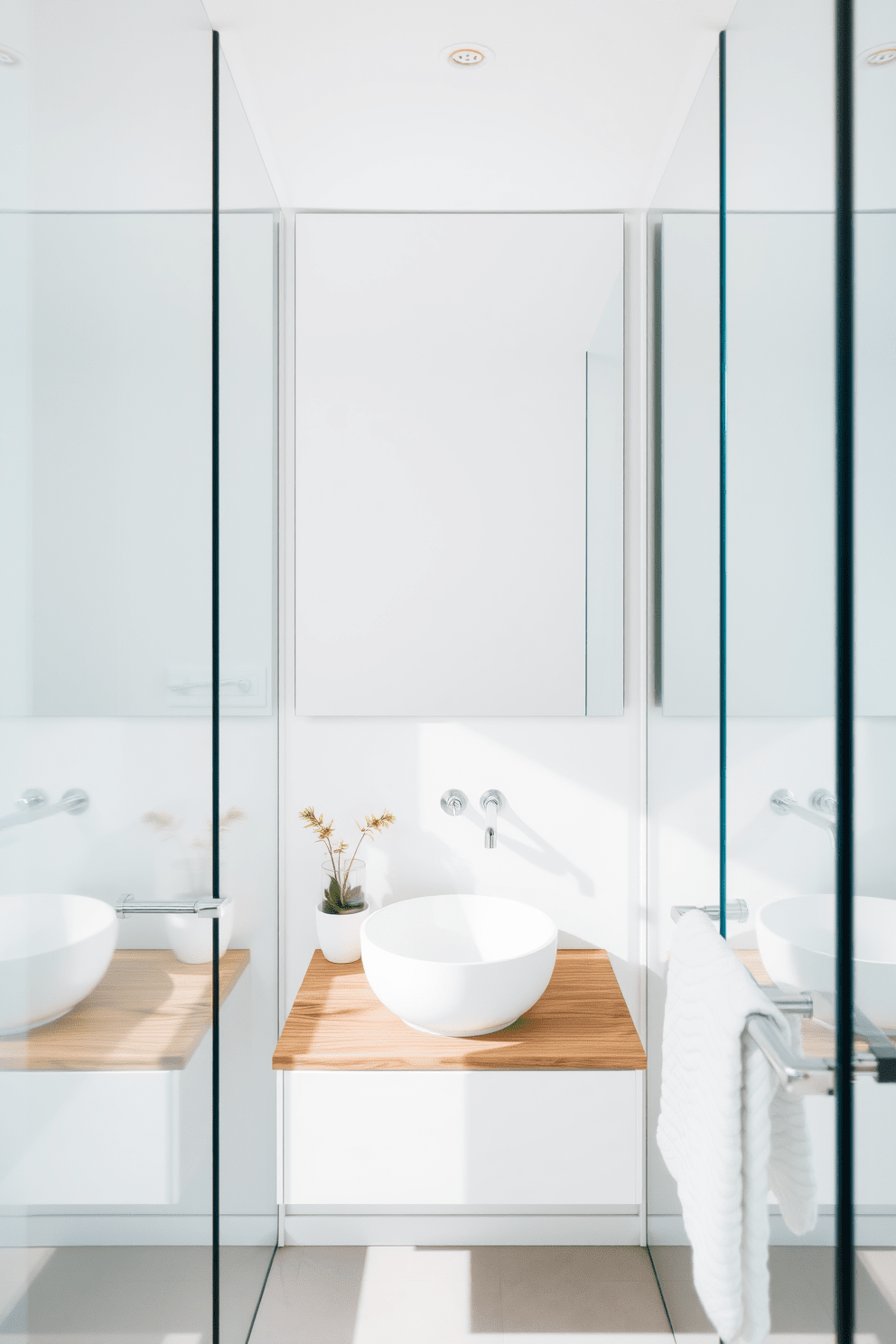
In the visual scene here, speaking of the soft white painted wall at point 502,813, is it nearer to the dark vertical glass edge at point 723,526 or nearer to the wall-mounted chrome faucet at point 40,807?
the dark vertical glass edge at point 723,526

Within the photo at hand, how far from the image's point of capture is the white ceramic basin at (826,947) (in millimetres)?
838

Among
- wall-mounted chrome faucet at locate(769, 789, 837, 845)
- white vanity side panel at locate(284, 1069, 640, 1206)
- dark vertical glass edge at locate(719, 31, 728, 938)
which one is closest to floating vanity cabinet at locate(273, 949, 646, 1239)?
white vanity side panel at locate(284, 1069, 640, 1206)

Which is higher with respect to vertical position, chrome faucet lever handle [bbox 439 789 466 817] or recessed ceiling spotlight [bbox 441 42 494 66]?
recessed ceiling spotlight [bbox 441 42 494 66]

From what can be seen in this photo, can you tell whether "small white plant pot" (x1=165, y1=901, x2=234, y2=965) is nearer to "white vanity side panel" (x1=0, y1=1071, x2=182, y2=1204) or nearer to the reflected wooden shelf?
"white vanity side panel" (x1=0, y1=1071, x2=182, y2=1204)

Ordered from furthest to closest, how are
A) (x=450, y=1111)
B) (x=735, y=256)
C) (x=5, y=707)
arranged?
1. (x=450, y=1111)
2. (x=735, y=256)
3. (x=5, y=707)

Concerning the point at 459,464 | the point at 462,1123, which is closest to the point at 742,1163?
the point at 462,1123

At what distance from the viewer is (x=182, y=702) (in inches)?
53.1

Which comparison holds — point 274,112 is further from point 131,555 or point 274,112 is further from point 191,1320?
point 191,1320

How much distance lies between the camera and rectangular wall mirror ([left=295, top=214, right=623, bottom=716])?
200 cm

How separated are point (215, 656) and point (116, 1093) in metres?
0.70

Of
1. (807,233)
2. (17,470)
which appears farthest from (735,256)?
(17,470)

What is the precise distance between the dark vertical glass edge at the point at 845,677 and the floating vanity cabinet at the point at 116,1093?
0.83m

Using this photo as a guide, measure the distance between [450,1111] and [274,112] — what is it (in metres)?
1.97

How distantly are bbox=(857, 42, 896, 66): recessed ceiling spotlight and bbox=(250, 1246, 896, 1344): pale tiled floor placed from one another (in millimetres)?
1831
